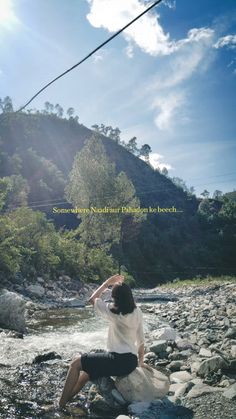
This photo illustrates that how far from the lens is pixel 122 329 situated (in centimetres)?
493

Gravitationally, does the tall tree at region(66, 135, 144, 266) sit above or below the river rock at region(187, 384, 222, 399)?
above

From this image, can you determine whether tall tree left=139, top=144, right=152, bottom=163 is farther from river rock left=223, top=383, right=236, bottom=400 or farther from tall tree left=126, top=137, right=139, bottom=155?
river rock left=223, top=383, right=236, bottom=400

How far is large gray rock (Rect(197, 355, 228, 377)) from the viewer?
566 cm

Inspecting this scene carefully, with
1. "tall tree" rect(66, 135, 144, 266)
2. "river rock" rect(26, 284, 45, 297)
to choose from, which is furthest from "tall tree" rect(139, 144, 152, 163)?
"river rock" rect(26, 284, 45, 297)

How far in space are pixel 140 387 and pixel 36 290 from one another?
1384 centimetres

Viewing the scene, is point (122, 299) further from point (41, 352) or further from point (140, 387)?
point (41, 352)

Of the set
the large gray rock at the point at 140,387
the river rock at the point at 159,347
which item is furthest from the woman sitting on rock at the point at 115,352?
the river rock at the point at 159,347

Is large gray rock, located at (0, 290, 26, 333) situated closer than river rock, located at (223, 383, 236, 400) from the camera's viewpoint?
No

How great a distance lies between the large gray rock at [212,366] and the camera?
5.66m

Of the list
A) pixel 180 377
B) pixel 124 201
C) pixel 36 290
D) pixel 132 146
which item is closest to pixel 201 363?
pixel 180 377

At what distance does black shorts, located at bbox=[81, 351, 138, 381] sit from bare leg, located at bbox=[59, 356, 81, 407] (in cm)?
8

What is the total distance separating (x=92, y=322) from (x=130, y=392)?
7265 mm

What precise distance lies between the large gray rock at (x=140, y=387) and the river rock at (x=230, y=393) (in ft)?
2.67

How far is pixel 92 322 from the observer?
1191cm
